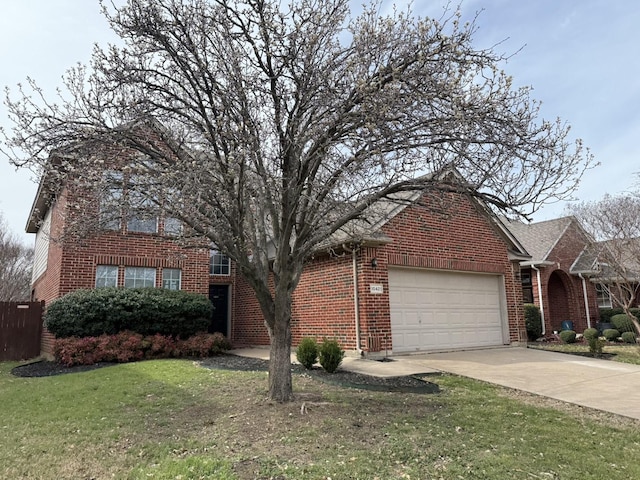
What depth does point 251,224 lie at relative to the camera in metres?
6.30

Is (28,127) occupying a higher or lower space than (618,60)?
lower

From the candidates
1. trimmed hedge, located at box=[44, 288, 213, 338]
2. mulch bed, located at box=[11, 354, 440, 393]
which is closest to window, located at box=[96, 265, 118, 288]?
trimmed hedge, located at box=[44, 288, 213, 338]

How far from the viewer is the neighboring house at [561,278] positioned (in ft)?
64.1

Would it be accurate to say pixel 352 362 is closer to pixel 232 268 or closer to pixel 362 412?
pixel 362 412

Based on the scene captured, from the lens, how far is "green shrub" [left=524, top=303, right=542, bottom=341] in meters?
18.0

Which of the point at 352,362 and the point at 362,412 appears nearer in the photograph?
the point at 362,412

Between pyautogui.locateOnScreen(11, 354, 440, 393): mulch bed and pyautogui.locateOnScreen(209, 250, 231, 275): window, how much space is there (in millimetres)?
4385

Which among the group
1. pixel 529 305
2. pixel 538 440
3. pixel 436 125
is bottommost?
pixel 538 440

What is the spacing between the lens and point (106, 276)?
12867 millimetres

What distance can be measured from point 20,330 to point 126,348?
5428 mm

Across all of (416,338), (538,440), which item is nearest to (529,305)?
(416,338)

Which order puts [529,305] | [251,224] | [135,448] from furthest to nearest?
1. [529,305]
2. [251,224]
3. [135,448]

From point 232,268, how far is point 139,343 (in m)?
5.36

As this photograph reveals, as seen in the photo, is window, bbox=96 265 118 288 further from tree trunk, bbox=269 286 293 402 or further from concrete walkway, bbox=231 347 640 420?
tree trunk, bbox=269 286 293 402
